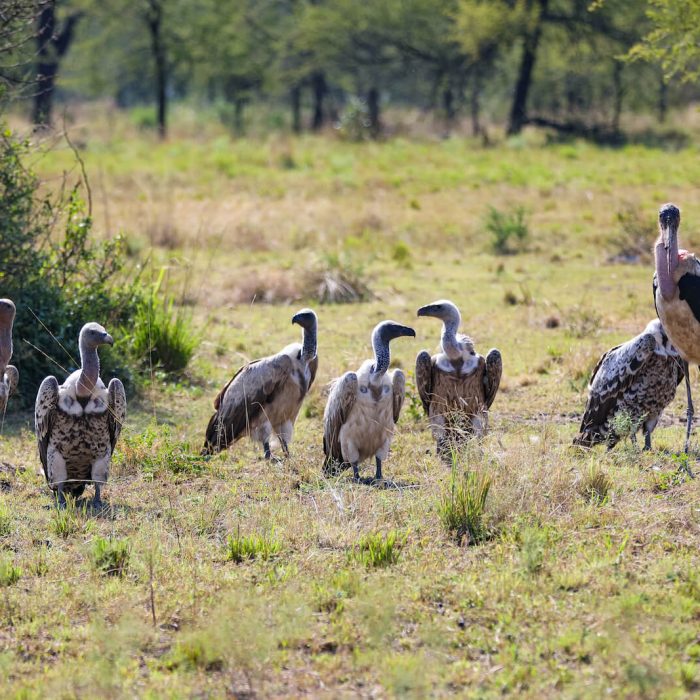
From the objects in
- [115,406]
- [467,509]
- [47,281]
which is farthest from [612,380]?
[47,281]

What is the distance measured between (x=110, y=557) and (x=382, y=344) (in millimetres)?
2756

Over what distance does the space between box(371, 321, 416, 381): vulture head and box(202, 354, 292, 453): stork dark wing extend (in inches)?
32.1

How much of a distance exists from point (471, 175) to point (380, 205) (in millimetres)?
4039

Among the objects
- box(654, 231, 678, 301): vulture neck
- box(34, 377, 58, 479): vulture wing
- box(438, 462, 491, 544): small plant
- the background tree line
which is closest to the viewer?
box(438, 462, 491, 544): small plant

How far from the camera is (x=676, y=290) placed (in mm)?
7680

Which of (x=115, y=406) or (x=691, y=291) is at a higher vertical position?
(x=691, y=291)

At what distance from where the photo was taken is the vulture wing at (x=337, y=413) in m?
7.85

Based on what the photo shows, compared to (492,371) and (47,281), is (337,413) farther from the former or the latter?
(47,281)

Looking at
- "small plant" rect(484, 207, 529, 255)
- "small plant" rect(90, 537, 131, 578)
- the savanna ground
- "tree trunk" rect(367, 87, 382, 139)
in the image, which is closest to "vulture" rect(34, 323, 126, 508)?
the savanna ground

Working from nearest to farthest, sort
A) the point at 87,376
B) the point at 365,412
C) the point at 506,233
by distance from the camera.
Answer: the point at 87,376, the point at 365,412, the point at 506,233

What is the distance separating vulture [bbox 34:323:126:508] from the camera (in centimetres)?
726

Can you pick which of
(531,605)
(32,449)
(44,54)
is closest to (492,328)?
(32,449)

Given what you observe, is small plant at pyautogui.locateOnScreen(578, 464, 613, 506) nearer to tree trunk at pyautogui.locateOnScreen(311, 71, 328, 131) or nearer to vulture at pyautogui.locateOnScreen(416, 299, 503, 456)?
vulture at pyautogui.locateOnScreen(416, 299, 503, 456)

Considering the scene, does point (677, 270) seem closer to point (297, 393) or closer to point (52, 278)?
point (297, 393)
